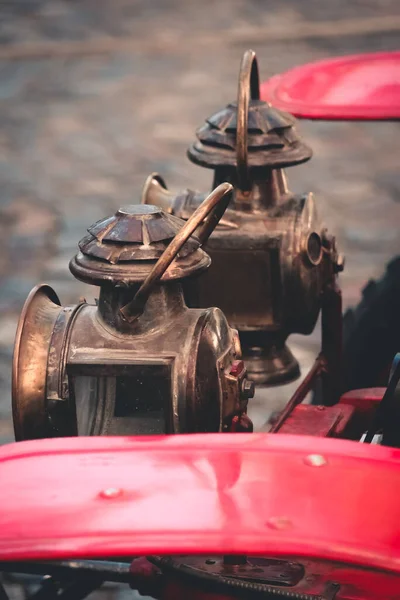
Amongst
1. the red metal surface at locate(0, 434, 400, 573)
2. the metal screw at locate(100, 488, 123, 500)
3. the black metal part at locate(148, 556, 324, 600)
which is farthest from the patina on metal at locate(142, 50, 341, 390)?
the metal screw at locate(100, 488, 123, 500)

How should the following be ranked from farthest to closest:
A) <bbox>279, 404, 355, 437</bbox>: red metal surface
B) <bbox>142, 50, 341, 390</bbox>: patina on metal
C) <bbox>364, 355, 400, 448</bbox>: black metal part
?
<bbox>142, 50, 341, 390</bbox>: patina on metal < <bbox>279, 404, 355, 437</bbox>: red metal surface < <bbox>364, 355, 400, 448</bbox>: black metal part

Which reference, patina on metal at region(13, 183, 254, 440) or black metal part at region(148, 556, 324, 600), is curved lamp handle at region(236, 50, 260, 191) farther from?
black metal part at region(148, 556, 324, 600)

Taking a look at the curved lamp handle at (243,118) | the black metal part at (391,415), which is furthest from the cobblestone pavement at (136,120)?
the black metal part at (391,415)

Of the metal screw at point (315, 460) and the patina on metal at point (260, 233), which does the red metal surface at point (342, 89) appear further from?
the metal screw at point (315, 460)

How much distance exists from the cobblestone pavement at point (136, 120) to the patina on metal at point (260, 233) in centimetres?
106

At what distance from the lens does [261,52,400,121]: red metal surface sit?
2781 mm

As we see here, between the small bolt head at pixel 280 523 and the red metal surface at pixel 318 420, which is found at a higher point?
the small bolt head at pixel 280 523

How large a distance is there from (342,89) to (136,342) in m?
1.38

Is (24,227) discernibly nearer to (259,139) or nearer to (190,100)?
(190,100)

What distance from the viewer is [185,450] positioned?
1368 mm

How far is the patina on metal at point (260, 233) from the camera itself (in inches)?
107

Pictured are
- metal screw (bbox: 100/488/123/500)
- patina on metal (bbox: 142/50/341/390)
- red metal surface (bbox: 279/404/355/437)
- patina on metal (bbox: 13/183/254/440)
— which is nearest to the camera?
metal screw (bbox: 100/488/123/500)

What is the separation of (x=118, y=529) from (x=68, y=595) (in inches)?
44.5

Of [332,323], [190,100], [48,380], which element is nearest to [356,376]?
[332,323]
